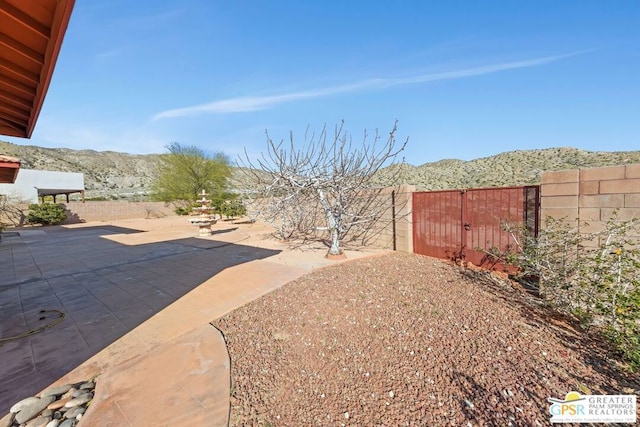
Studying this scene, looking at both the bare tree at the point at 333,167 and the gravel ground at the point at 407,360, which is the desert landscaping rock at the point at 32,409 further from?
the bare tree at the point at 333,167

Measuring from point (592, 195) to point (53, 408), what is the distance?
5977 millimetres

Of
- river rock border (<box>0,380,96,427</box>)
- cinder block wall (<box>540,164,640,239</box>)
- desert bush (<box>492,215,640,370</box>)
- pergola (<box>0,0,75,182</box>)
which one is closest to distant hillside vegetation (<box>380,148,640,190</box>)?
cinder block wall (<box>540,164,640,239</box>)

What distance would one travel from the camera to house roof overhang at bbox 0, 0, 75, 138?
5.65 feet

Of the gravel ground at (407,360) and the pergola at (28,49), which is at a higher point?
the pergola at (28,49)

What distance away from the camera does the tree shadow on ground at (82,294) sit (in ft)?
8.23

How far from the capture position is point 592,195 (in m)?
3.11

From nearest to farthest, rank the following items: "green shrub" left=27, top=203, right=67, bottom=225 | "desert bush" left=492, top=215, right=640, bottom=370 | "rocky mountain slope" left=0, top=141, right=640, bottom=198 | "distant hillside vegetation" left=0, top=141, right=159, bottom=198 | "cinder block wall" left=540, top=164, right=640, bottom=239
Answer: "desert bush" left=492, top=215, right=640, bottom=370 < "cinder block wall" left=540, top=164, right=640, bottom=239 < "rocky mountain slope" left=0, top=141, right=640, bottom=198 < "green shrub" left=27, top=203, right=67, bottom=225 < "distant hillside vegetation" left=0, top=141, right=159, bottom=198

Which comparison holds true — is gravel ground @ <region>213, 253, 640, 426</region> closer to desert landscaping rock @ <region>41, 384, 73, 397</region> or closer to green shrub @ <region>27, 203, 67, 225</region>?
desert landscaping rock @ <region>41, 384, 73, 397</region>

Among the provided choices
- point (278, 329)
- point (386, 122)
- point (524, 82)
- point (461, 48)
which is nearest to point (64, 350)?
point (278, 329)

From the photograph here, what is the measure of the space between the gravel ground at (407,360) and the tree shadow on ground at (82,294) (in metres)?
1.49

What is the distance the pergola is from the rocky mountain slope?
7.03m

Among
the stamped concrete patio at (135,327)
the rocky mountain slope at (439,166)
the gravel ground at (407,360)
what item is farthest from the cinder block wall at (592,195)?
the rocky mountain slope at (439,166)

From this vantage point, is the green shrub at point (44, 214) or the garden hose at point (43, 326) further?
the green shrub at point (44, 214)

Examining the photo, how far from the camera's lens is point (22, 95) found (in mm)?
2834
